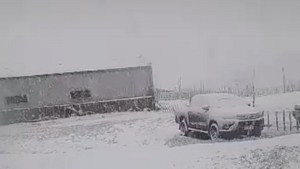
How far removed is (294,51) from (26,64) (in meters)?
1.64

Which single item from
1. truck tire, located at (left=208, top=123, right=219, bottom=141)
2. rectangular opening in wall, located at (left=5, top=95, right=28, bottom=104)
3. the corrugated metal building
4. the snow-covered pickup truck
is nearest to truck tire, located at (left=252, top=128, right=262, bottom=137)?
the snow-covered pickup truck

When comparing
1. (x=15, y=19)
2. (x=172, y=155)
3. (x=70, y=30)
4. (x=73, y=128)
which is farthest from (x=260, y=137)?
(x=15, y=19)

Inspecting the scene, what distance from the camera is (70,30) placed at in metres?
2.54

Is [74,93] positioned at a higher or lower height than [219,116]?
higher

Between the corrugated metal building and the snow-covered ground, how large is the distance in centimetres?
8

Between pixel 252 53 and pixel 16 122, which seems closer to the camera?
pixel 16 122

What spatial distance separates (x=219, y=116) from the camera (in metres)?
2.42

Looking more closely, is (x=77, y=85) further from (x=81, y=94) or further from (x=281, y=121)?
(x=281, y=121)

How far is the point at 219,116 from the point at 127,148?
0.57 meters

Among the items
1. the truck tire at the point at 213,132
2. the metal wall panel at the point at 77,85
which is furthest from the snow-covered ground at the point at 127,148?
the metal wall panel at the point at 77,85

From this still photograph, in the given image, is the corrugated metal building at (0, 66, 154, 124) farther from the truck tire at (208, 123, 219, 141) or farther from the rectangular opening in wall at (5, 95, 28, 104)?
the truck tire at (208, 123, 219, 141)

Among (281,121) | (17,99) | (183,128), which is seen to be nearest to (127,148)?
(183,128)

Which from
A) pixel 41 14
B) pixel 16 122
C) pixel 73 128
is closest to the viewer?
pixel 16 122

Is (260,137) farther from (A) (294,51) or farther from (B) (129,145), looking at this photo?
(B) (129,145)
